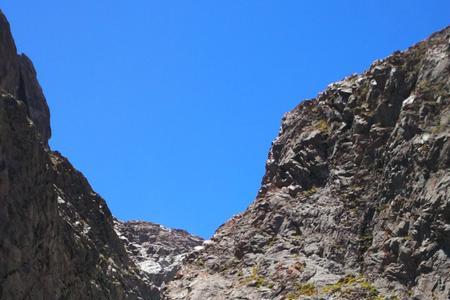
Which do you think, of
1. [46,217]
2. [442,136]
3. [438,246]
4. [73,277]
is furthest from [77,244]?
[442,136]

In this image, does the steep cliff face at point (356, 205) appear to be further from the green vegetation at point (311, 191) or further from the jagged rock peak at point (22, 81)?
the jagged rock peak at point (22, 81)

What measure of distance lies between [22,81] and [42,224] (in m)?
35.3

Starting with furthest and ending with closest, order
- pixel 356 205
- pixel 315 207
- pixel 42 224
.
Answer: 1. pixel 315 207
2. pixel 356 205
3. pixel 42 224

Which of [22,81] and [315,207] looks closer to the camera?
[22,81]

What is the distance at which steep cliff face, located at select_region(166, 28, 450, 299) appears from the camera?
256ft

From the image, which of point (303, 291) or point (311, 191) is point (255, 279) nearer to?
point (303, 291)

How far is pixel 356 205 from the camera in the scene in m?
90.0

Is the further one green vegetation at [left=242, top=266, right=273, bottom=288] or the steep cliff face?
green vegetation at [left=242, top=266, right=273, bottom=288]

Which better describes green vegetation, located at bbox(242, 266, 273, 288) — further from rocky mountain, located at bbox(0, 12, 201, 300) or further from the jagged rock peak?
the jagged rock peak

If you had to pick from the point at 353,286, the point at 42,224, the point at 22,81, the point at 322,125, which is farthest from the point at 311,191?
the point at 42,224

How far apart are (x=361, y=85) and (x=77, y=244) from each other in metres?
49.4

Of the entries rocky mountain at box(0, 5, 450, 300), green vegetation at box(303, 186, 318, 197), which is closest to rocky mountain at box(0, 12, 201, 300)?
rocky mountain at box(0, 5, 450, 300)

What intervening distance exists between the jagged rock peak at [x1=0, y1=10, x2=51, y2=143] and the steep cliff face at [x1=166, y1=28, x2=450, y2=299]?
88.9ft

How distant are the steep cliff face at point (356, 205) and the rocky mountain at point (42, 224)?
60.1ft
